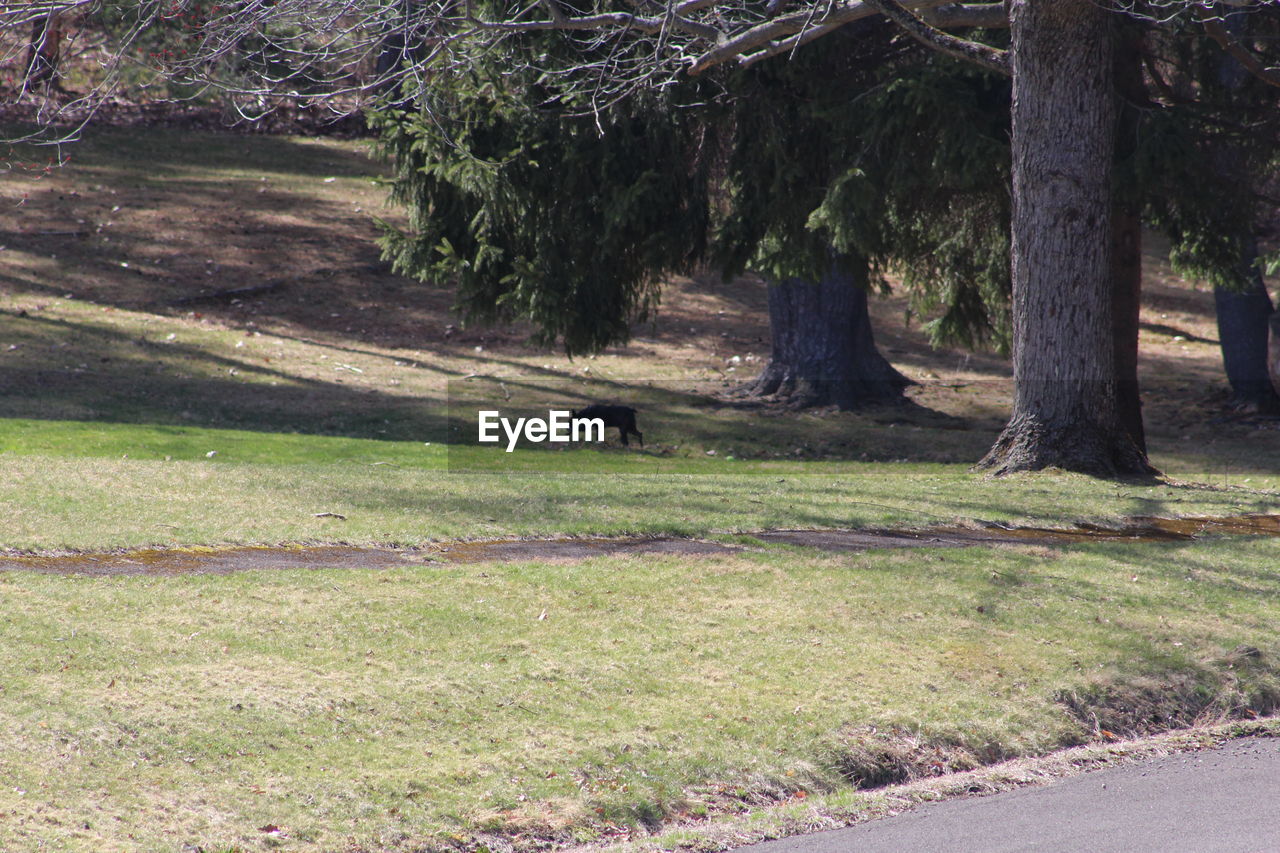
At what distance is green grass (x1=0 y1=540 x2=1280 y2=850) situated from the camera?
488cm

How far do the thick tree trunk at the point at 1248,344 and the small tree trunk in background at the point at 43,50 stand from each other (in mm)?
17050

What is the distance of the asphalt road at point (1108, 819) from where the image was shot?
4.84 meters

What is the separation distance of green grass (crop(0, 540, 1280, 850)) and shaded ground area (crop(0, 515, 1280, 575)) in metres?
0.29

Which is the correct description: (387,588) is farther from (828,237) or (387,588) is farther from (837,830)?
(828,237)

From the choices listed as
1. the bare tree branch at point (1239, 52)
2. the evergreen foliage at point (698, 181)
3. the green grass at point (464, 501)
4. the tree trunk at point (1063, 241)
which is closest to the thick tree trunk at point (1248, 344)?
the evergreen foliage at point (698, 181)

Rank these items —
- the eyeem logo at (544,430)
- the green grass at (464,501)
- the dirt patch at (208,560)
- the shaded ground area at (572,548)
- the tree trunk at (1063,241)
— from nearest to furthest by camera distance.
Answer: the dirt patch at (208,560)
the shaded ground area at (572,548)
the green grass at (464,501)
the tree trunk at (1063,241)
the eyeem logo at (544,430)

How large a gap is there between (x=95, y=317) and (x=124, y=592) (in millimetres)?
17380

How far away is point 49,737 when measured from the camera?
16.8 ft

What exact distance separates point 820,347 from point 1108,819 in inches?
624

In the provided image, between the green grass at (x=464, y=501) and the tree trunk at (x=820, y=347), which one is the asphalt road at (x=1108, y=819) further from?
the tree trunk at (x=820, y=347)

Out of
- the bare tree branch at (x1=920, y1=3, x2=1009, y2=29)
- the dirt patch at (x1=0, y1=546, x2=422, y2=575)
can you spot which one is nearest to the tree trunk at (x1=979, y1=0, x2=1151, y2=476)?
the bare tree branch at (x1=920, y1=3, x2=1009, y2=29)

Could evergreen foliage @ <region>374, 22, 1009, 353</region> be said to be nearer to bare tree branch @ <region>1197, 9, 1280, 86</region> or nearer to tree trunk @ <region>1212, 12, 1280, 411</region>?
bare tree branch @ <region>1197, 9, 1280, 86</region>

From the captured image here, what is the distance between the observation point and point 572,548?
28.1 feet

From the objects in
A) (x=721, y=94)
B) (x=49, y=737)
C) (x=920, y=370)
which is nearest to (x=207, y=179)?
(x=920, y=370)
